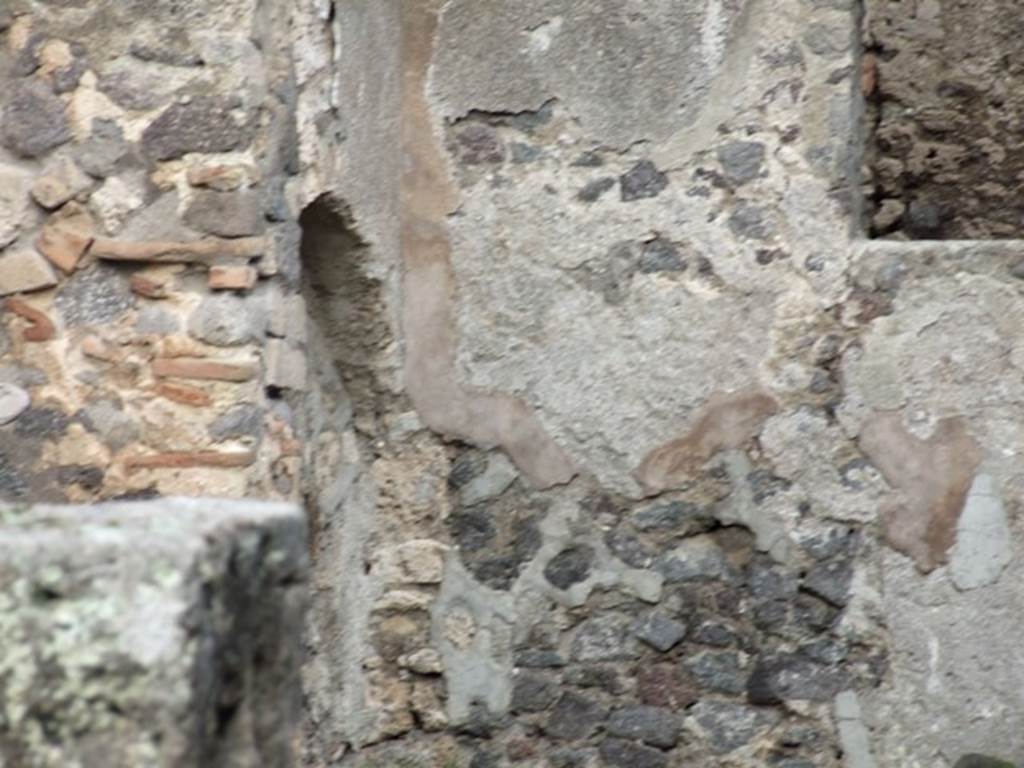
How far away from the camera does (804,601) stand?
15.8 feet

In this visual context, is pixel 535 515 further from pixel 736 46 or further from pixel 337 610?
pixel 736 46

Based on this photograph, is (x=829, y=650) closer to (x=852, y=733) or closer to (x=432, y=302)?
(x=852, y=733)

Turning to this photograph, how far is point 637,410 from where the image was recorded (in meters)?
4.87

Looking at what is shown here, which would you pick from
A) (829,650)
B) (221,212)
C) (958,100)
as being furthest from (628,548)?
(958,100)

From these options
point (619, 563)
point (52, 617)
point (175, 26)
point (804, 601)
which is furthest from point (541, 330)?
point (52, 617)

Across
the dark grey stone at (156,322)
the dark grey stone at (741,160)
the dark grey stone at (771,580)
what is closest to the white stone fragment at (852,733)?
the dark grey stone at (771,580)

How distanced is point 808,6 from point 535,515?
4.80ft

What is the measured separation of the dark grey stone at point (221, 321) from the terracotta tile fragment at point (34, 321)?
294mm

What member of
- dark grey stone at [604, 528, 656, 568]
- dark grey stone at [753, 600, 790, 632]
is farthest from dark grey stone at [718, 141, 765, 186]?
dark grey stone at [753, 600, 790, 632]

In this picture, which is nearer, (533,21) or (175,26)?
(175,26)

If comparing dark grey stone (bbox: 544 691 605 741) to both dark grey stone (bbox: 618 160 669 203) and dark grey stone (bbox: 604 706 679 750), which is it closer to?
dark grey stone (bbox: 604 706 679 750)

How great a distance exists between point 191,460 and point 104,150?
2.16 feet

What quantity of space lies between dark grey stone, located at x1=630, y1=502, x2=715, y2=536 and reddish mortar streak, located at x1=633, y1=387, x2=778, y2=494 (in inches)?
2.0

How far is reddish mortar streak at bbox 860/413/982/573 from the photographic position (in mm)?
4711
